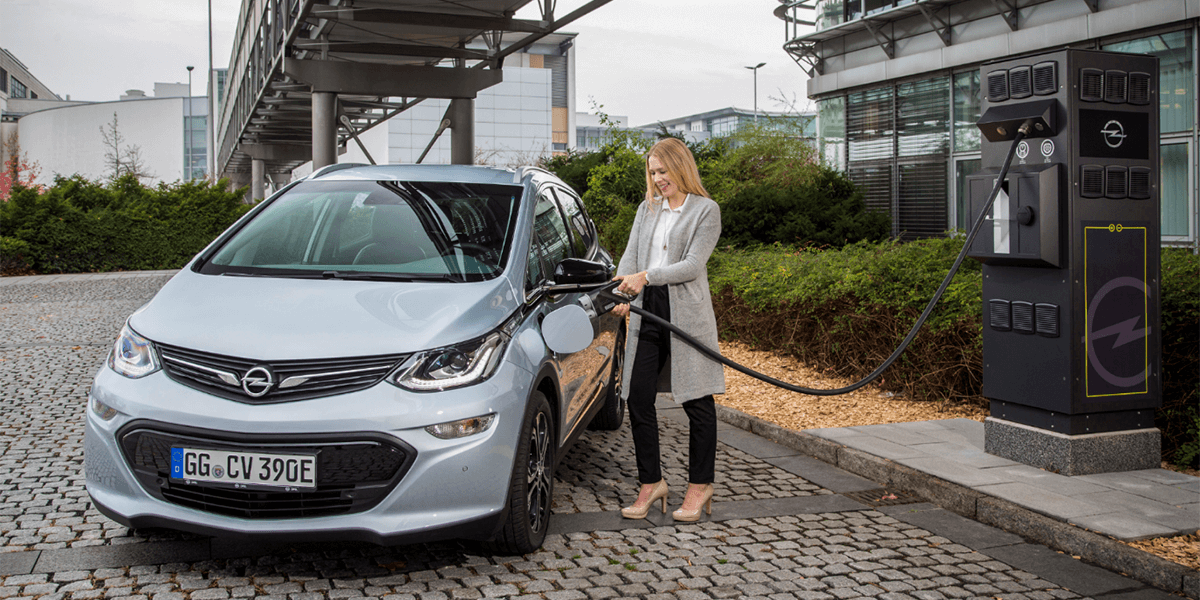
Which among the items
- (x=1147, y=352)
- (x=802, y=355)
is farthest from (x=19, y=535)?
(x=802, y=355)

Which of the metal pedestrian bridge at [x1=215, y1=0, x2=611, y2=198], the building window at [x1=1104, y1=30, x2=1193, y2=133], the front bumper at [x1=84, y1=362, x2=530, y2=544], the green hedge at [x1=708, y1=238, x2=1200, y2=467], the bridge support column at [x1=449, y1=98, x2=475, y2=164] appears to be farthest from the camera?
the bridge support column at [x1=449, y1=98, x2=475, y2=164]

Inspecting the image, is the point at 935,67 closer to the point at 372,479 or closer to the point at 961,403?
the point at 961,403

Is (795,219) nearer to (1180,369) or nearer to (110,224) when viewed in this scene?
(1180,369)

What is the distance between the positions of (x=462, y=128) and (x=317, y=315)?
59.9ft

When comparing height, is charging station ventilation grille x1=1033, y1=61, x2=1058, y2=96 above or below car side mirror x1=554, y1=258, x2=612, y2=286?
above

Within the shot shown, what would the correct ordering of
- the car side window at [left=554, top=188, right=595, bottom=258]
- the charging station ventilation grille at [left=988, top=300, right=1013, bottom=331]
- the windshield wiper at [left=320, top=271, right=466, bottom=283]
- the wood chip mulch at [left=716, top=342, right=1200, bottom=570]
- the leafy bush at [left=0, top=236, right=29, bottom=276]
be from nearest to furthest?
1. the windshield wiper at [left=320, top=271, right=466, bottom=283]
2. the charging station ventilation grille at [left=988, top=300, right=1013, bottom=331]
3. the car side window at [left=554, top=188, right=595, bottom=258]
4. the wood chip mulch at [left=716, top=342, right=1200, bottom=570]
5. the leafy bush at [left=0, top=236, right=29, bottom=276]

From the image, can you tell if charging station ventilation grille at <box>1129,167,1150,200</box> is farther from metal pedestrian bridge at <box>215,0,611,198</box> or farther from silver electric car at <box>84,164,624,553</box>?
metal pedestrian bridge at <box>215,0,611,198</box>

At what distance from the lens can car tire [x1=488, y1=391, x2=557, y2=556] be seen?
378 centimetres

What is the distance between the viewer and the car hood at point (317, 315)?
3.55m

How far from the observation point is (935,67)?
623 inches

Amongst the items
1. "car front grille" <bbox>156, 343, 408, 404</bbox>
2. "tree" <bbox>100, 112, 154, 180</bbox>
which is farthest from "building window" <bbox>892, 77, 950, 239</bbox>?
"tree" <bbox>100, 112, 154, 180</bbox>

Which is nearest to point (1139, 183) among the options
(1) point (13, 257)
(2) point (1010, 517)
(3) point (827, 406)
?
(2) point (1010, 517)

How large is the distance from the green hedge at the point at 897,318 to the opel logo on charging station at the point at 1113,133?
1015 millimetres

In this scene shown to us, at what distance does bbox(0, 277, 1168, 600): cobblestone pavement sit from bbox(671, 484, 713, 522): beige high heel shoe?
7cm
